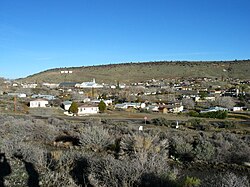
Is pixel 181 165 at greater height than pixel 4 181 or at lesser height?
lesser

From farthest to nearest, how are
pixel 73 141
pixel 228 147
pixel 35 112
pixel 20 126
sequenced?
pixel 35 112, pixel 20 126, pixel 73 141, pixel 228 147

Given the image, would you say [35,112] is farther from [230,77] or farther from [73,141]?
[230,77]

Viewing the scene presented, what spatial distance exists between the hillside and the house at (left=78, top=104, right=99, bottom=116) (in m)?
99.0

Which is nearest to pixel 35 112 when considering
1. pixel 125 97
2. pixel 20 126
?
pixel 20 126

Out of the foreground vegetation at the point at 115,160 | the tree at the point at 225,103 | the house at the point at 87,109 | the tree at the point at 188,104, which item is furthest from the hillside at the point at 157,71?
the foreground vegetation at the point at 115,160

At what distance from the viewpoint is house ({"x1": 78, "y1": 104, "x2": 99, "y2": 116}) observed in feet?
198

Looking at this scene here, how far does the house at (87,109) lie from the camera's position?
198 feet

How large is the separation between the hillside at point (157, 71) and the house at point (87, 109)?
325ft

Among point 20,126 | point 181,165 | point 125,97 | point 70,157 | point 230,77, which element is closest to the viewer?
point 70,157

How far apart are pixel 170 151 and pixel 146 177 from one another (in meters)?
9.63

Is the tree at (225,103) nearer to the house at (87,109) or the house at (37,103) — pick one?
the house at (87,109)

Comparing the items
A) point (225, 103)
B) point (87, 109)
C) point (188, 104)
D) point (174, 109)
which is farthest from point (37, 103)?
point (225, 103)

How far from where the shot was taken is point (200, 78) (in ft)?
504

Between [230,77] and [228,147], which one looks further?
[230,77]
